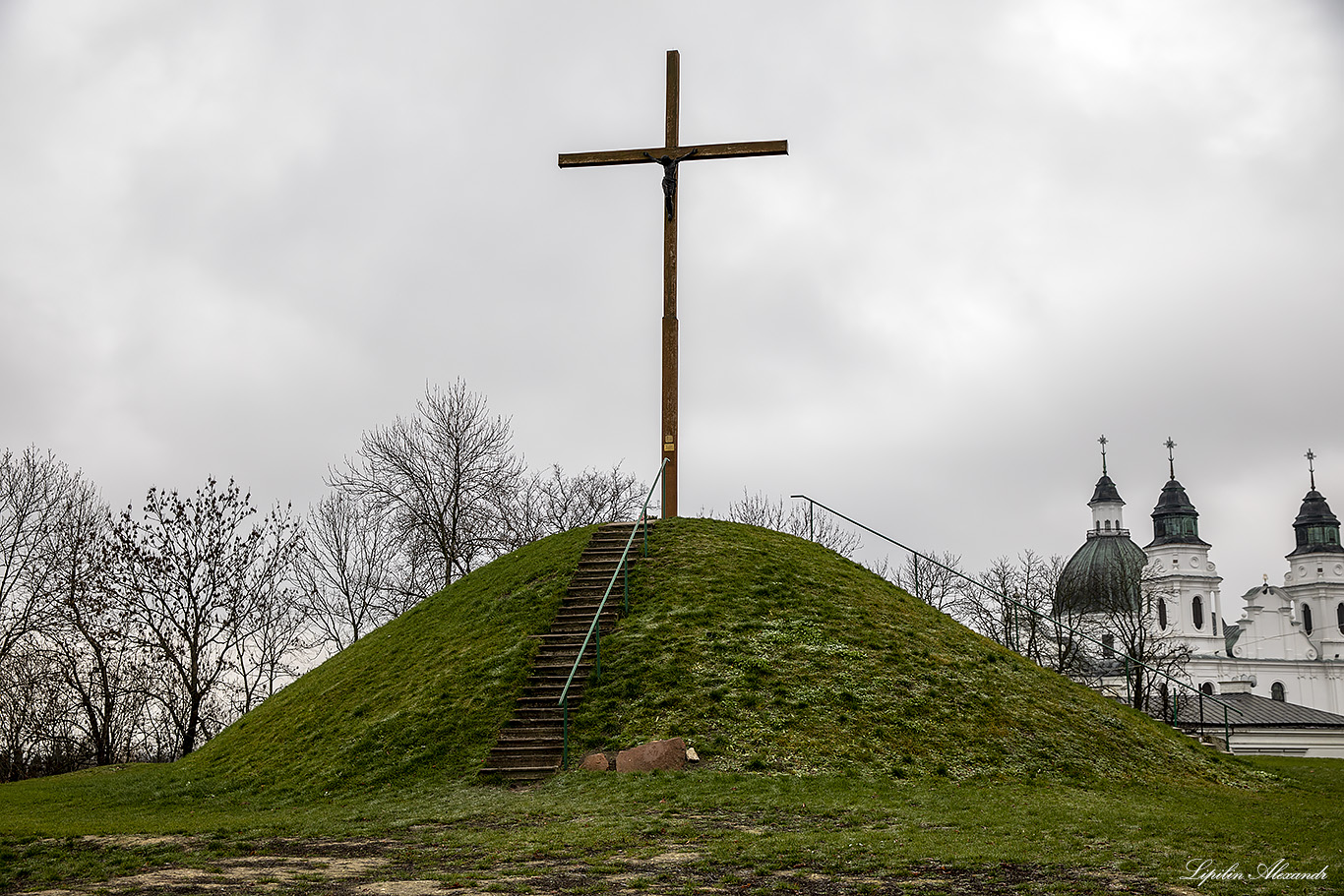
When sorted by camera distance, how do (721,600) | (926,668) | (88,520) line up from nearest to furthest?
(926,668) < (721,600) < (88,520)

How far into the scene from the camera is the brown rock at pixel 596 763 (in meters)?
15.6

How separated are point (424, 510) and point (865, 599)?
20.9 metres

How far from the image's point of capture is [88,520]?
3419 centimetres

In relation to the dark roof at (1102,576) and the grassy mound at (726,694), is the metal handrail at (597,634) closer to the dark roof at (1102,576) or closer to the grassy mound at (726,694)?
the grassy mound at (726,694)

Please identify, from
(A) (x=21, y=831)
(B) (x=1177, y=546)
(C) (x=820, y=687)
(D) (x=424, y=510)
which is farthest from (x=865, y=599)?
(B) (x=1177, y=546)

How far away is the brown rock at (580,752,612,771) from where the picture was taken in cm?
1563

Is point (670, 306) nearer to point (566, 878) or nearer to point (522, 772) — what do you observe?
point (522, 772)

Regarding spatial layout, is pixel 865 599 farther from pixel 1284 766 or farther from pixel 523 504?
pixel 523 504

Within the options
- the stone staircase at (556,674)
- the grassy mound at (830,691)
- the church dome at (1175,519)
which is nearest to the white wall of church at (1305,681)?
the church dome at (1175,519)

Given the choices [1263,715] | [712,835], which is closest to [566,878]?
[712,835]

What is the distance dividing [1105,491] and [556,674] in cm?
10898

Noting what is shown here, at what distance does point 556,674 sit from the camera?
18.3 metres

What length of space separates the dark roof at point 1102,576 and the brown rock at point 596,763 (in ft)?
130

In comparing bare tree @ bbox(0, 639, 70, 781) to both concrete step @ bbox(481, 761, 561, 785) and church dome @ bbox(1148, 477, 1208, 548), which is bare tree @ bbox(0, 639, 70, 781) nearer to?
concrete step @ bbox(481, 761, 561, 785)
